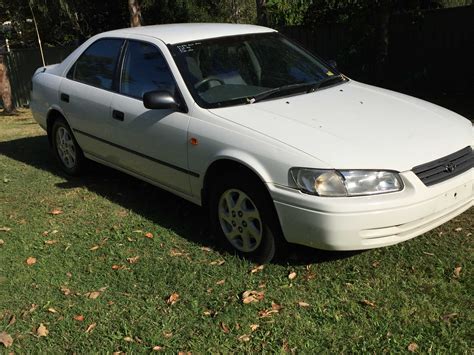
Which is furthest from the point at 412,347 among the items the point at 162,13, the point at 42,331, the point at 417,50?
the point at 162,13

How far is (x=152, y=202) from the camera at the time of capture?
5574 millimetres

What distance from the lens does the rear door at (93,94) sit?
17.6 feet

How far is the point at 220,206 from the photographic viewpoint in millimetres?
4230

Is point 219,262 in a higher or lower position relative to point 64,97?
lower

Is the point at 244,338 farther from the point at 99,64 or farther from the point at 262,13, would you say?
the point at 262,13

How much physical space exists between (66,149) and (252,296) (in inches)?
142

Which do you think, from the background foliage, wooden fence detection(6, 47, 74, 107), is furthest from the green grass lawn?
wooden fence detection(6, 47, 74, 107)

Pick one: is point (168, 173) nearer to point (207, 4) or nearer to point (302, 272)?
point (302, 272)

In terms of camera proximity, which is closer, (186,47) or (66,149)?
(186,47)

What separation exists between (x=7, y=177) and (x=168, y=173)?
2.99 metres

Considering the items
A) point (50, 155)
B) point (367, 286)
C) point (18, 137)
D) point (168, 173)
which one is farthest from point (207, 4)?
point (367, 286)

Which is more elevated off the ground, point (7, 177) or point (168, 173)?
point (168, 173)

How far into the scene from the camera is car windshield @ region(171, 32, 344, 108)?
14.6 ft

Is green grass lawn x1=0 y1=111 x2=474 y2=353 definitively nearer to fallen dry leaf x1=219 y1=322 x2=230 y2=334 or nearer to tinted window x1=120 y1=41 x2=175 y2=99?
fallen dry leaf x1=219 y1=322 x2=230 y2=334
